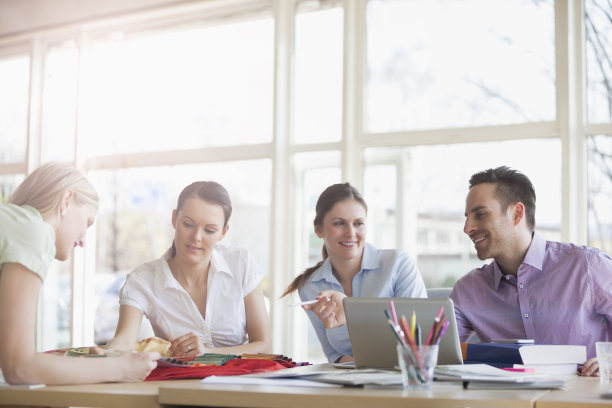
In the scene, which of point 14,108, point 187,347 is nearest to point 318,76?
point 14,108

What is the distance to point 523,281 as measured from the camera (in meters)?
2.68

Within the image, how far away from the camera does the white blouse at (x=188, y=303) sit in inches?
111

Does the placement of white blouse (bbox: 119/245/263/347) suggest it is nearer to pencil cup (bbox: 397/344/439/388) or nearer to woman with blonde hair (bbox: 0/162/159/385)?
woman with blonde hair (bbox: 0/162/159/385)

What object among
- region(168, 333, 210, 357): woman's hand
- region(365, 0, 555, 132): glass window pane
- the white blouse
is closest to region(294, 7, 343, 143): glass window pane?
region(365, 0, 555, 132): glass window pane

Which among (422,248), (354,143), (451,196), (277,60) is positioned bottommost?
(422,248)

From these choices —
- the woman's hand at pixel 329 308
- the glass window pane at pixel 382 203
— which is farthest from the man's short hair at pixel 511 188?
the glass window pane at pixel 382 203

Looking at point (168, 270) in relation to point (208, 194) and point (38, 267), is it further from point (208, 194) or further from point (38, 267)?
point (38, 267)

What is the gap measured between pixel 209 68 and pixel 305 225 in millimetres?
1488

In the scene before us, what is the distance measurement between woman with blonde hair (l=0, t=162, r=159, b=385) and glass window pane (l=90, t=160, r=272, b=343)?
3.36m

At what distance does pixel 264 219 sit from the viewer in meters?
5.32

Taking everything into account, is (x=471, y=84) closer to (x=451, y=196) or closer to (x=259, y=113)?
(x=451, y=196)

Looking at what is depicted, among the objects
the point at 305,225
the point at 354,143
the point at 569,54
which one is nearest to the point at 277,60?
the point at 354,143

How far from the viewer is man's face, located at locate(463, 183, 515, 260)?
2.79 meters

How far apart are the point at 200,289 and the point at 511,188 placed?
1292 mm
